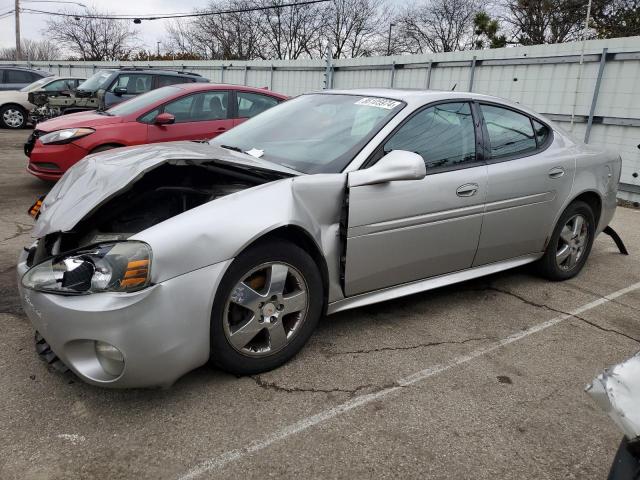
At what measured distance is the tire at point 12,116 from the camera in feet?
47.9

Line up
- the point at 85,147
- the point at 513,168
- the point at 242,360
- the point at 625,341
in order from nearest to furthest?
the point at 242,360, the point at 625,341, the point at 513,168, the point at 85,147

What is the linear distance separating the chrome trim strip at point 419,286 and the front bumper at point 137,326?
3.01ft

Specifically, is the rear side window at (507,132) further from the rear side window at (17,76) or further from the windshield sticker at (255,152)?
the rear side window at (17,76)

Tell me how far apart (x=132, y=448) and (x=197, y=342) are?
1.66 feet

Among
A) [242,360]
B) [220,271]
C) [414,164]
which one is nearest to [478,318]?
[414,164]

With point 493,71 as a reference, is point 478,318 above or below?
below

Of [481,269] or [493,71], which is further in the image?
[493,71]

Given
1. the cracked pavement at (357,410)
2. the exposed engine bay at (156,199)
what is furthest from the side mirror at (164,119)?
the exposed engine bay at (156,199)

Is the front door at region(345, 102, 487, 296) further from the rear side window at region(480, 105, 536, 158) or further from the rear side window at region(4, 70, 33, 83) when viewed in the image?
the rear side window at region(4, 70, 33, 83)

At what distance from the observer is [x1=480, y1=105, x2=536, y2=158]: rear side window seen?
3785 mm

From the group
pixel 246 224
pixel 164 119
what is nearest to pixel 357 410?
pixel 246 224

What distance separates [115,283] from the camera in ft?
7.39

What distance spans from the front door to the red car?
403 cm

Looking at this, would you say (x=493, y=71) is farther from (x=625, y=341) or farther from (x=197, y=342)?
(x=197, y=342)
